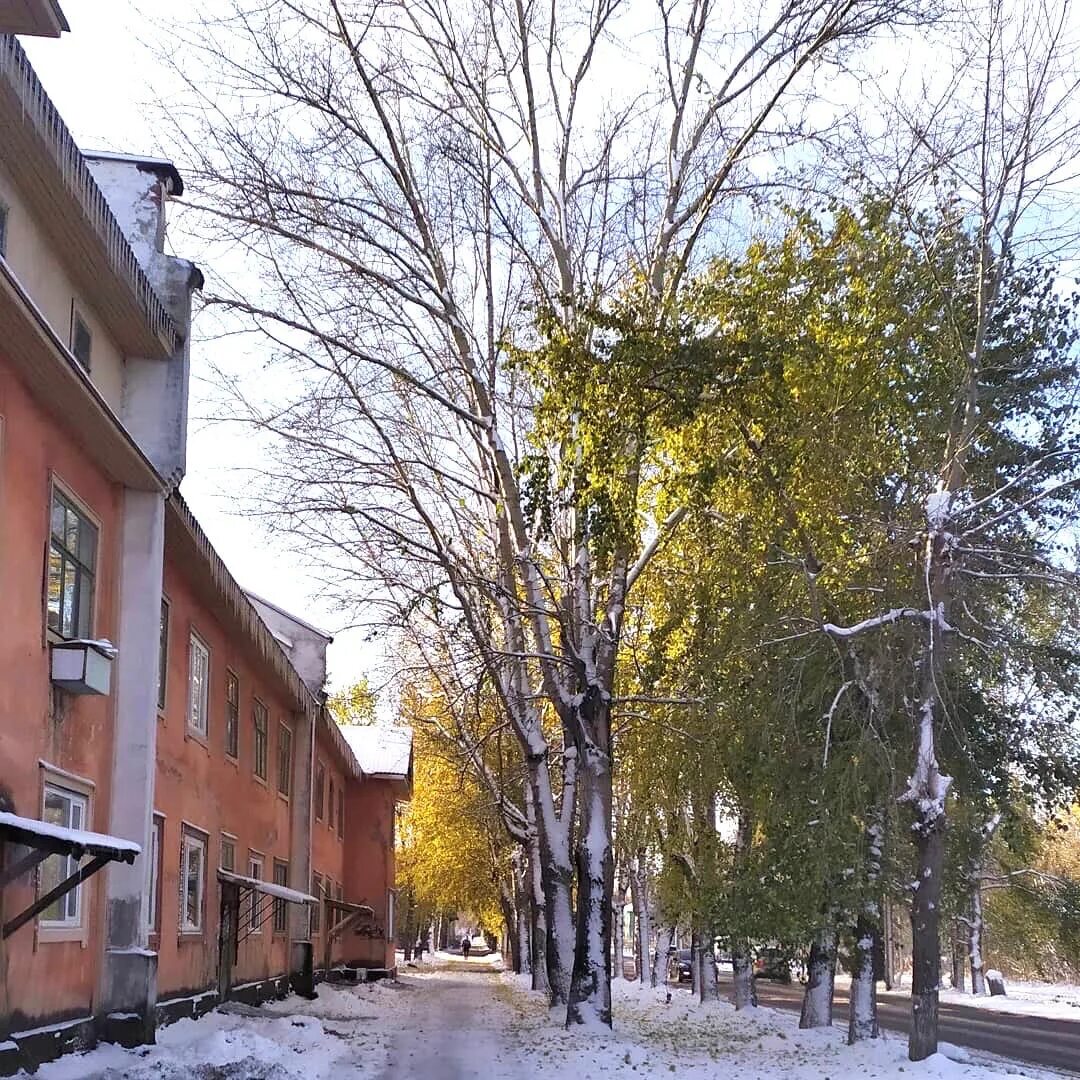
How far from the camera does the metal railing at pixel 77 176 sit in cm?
1120

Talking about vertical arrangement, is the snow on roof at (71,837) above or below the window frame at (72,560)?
below

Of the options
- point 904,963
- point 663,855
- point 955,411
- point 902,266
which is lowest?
point 904,963

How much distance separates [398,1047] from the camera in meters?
18.4

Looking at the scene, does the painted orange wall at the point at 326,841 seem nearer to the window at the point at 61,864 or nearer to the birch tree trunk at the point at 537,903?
the birch tree trunk at the point at 537,903

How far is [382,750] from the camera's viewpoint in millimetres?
46281

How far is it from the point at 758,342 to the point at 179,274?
712 centimetres

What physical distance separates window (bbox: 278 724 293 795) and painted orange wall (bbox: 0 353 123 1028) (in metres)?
14.7

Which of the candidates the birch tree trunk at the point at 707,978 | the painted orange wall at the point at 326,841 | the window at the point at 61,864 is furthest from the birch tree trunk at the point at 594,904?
the birch tree trunk at the point at 707,978

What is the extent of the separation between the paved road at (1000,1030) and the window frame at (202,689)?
14055mm

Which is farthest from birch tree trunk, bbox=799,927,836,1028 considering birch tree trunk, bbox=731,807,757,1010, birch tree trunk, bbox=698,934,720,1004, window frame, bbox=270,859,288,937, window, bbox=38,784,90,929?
window, bbox=38,784,90,929

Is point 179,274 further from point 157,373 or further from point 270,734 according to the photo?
point 270,734

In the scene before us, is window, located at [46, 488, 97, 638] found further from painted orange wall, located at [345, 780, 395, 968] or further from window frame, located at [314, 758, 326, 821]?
painted orange wall, located at [345, 780, 395, 968]

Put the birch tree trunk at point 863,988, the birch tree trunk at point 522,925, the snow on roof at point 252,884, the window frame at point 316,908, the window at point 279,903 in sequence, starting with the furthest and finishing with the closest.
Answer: the birch tree trunk at point 522,925
the window frame at point 316,908
the window at point 279,903
the snow on roof at point 252,884
the birch tree trunk at point 863,988

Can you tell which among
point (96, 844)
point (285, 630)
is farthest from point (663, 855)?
point (96, 844)
